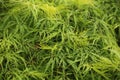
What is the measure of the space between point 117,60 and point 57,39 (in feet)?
1.44

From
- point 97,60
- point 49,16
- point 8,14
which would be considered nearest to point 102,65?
point 97,60

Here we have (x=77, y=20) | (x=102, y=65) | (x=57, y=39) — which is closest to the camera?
(x=102, y=65)

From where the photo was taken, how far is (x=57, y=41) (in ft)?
6.54

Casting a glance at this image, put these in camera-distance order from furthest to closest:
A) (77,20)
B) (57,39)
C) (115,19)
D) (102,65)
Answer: (115,19)
(77,20)
(57,39)
(102,65)

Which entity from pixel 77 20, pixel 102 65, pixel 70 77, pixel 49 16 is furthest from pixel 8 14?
pixel 102 65

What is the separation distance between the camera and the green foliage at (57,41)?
73.0 inches

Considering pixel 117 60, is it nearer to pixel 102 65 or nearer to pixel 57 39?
pixel 102 65

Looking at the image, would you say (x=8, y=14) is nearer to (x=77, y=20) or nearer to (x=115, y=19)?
(x=77, y=20)

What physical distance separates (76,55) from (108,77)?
256 millimetres

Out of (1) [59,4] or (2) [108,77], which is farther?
(1) [59,4]

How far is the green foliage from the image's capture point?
73.0 inches

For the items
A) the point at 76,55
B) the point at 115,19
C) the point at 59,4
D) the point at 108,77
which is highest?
the point at 59,4

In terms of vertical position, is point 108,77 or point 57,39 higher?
point 57,39

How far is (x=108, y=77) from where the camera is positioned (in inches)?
73.7
